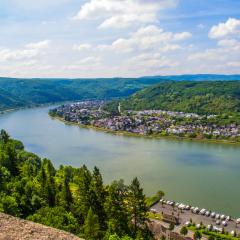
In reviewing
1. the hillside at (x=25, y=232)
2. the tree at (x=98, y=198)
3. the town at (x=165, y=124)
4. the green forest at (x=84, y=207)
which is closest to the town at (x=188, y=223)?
the green forest at (x=84, y=207)

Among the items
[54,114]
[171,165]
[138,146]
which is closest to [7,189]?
[171,165]

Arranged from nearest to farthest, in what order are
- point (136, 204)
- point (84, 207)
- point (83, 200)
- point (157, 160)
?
point (84, 207), point (136, 204), point (83, 200), point (157, 160)

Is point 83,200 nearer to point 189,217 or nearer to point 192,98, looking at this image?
point 189,217

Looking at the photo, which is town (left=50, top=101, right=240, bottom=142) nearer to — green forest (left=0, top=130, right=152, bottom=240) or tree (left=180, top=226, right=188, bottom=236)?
tree (left=180, top=226, right=188, bottom=236)

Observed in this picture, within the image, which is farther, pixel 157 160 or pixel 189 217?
pixel 157 160

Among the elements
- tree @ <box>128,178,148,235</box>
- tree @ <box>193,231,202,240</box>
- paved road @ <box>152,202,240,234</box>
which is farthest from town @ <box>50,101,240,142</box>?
tree @ <box>128,178,148,235</box>

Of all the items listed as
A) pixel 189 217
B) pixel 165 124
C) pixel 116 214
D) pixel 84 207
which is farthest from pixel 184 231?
pixel 165 124

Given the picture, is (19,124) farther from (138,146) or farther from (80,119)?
(138,146)
